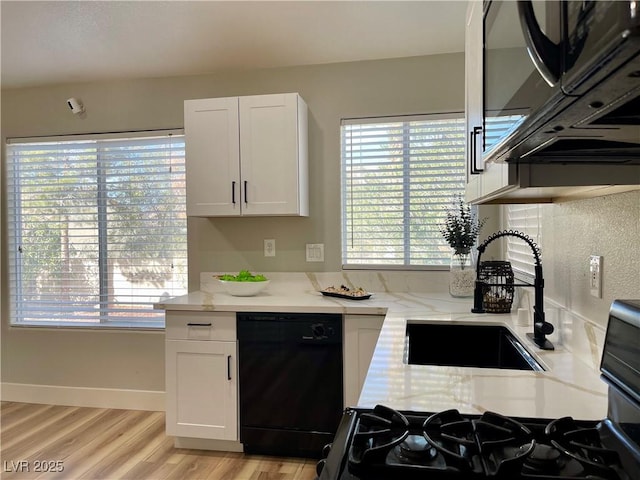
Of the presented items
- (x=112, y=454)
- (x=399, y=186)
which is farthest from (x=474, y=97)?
(x=112, y=454)

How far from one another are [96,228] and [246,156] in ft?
4.62

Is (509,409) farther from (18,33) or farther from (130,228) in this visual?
(18,33)

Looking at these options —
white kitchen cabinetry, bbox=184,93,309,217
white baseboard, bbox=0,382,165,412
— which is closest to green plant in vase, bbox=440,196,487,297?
white kitchen cabinetry, bbox=184,93,309,217

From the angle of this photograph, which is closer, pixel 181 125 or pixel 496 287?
pixel 496 287

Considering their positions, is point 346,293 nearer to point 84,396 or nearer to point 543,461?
point 543,461

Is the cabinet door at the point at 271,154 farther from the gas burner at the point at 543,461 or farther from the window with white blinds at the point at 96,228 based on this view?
the gas burner at the point at 543,461

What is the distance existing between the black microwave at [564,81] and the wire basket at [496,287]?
1205mm

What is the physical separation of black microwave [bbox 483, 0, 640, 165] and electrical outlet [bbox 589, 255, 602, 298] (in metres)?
0.45

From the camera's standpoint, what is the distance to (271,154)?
2.81 meters

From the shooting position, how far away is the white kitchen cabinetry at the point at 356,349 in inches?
95.4

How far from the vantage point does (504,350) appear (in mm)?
1966

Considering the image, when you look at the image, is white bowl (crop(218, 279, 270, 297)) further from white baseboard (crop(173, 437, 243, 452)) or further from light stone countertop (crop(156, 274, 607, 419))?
light stone countertop (crop(156, 274, 607, 419))

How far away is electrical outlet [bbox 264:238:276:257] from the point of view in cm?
314

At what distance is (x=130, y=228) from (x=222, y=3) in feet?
5.65
